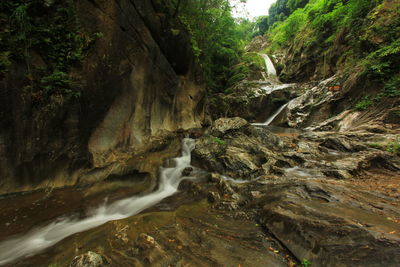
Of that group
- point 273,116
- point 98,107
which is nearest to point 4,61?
point 98,107

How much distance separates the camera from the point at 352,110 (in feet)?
35.0

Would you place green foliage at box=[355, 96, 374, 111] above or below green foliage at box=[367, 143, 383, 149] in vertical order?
above

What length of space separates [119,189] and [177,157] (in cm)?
303

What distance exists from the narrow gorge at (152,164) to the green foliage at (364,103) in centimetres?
8

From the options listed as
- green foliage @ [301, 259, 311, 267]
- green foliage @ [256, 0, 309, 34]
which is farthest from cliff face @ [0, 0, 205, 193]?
green foliage @ [256, 0, 309, 34]

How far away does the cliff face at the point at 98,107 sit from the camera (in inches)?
159

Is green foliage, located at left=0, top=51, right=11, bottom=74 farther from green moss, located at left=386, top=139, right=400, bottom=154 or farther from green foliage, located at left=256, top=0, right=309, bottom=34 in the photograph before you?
green foliage, located at left=256, top=0, right=309, bottom=34

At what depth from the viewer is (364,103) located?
394 inches

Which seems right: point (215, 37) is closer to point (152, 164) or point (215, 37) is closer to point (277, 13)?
point (152, 164)

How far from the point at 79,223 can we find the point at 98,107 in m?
3.39

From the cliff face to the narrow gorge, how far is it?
3cm

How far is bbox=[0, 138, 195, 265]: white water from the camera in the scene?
10.4 ft

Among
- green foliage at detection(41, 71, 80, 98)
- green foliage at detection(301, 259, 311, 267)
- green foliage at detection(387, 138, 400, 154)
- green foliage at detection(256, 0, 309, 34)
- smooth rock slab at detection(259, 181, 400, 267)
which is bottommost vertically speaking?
green foliage at detection(301, 259, 311, 267)

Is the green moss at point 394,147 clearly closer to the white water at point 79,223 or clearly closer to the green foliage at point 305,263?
the green foliage at point 305,263
